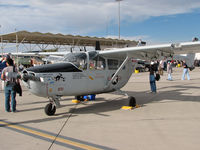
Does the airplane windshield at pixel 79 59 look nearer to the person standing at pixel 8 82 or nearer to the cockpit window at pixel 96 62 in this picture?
the cockpit window at pixel 96 62

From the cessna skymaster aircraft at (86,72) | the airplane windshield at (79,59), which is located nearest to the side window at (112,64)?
the cessna skymaster aircraft at (86,72)

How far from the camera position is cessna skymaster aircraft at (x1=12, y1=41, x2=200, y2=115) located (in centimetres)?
626

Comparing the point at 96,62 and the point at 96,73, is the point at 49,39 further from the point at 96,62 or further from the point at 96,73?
the point at 96,73

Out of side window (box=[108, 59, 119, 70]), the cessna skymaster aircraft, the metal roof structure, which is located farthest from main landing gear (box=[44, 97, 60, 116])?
the metal roof structure

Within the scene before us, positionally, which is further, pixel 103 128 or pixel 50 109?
Answer: pixel 50 109

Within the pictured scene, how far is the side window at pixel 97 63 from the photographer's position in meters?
7.65

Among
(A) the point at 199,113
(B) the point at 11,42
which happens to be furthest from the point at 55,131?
(B) the point at 11,42

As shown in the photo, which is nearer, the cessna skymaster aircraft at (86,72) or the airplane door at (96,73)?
the cessna skymaster aircraft at (86,72)

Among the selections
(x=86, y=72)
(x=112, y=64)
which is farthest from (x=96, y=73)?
(x=112, y=64)

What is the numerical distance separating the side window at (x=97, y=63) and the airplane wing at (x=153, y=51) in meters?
0.23

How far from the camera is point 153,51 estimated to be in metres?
8.14

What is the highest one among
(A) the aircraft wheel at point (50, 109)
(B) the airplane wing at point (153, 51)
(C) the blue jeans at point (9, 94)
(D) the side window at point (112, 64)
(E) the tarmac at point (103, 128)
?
(B) the airplane wing at point (153, 51)

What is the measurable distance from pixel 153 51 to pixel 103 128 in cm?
416

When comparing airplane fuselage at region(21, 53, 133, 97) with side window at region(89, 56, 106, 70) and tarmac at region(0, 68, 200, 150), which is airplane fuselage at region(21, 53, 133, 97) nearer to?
side window at region(89, 56, 106, 70)
